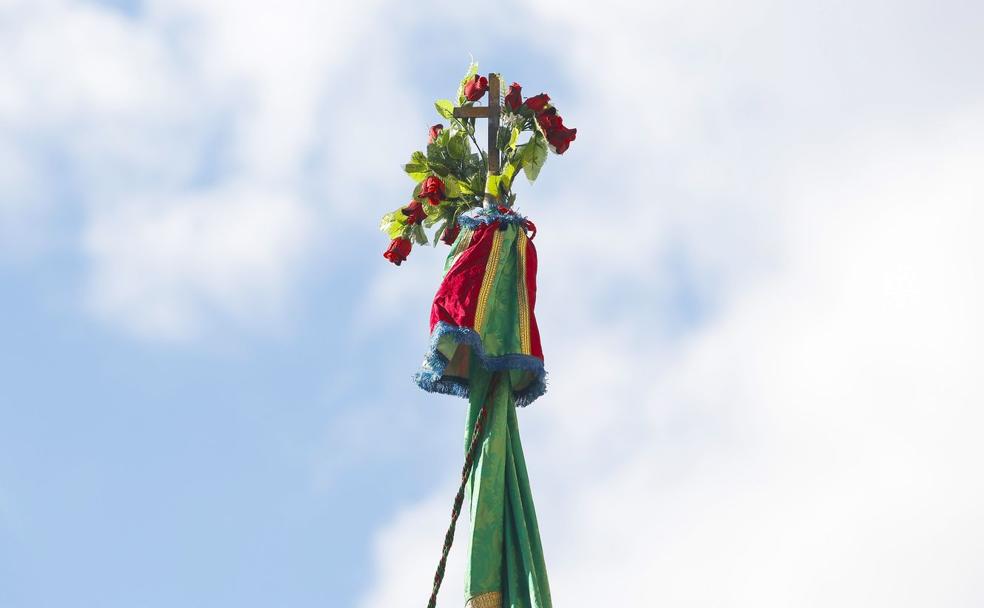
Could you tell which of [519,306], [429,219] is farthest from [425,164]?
[519,306]

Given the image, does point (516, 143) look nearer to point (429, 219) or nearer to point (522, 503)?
point (429, 219)

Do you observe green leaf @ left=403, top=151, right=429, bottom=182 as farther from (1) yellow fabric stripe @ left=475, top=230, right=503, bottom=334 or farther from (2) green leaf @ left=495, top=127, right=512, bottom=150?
(1) yellow fabric stripe @ left=475, top=230, right=503, bottom=334

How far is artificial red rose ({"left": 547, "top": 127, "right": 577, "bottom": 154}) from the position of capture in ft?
37.8

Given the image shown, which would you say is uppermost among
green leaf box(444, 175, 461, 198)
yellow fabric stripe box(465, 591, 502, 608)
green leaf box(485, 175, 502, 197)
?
green leaf box(444, 175, 461, 198)

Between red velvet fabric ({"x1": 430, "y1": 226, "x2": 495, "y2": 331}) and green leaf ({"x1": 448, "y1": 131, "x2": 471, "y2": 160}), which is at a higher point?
green leaf ({"x1": 448, "y1": 131, "x2": 471, "y2": 160})

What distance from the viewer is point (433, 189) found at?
11.5 metres

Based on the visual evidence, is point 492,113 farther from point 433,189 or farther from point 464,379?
point 464,379

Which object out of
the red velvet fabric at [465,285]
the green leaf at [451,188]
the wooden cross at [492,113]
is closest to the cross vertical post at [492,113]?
the wooden cross at [492,113]

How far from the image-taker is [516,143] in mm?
11539

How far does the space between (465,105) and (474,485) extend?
2727 millimetres

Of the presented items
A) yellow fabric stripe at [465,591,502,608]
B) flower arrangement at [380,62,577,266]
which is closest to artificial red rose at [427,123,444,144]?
flower arrangement at [380,62,577,266]

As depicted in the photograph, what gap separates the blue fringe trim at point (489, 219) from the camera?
11164 millimetres

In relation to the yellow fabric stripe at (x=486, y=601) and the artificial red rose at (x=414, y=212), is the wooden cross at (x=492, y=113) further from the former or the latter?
the yellow fabric stripe at (x=486, y=601)

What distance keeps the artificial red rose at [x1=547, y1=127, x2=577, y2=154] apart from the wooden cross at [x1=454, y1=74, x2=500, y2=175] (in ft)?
1.17
